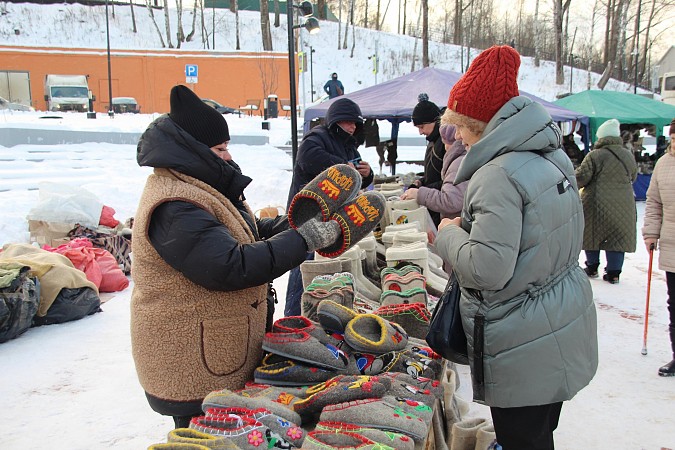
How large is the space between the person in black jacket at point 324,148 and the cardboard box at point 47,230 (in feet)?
13.2

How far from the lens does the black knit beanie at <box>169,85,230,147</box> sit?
183cm

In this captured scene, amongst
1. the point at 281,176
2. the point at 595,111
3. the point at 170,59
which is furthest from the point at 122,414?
the point at 170,59

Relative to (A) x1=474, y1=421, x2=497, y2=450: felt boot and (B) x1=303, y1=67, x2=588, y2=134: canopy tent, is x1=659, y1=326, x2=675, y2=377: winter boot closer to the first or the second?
(A) x1=474, y1=421, x2=497, y2=450: felt boot

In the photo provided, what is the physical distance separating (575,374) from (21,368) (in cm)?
396

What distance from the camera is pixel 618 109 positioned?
42.5 ft

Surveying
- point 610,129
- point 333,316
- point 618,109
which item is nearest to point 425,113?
point 610,129

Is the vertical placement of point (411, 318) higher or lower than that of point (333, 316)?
lower

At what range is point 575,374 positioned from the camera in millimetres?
1879

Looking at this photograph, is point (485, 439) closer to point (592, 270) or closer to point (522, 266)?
point (522, 266)

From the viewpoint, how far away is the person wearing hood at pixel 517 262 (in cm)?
177

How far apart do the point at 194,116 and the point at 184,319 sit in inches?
25.4

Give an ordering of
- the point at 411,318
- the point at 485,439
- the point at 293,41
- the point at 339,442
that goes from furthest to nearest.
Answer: the point at 293,41, the point at 411,318, the point at 485,439, the point at 339,442

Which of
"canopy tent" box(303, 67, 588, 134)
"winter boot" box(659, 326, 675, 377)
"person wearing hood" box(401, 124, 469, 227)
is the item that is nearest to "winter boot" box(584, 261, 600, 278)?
"winter boot" box(659, 326, 675, 377)

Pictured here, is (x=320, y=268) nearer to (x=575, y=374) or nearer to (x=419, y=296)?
(x=419, y=296)
